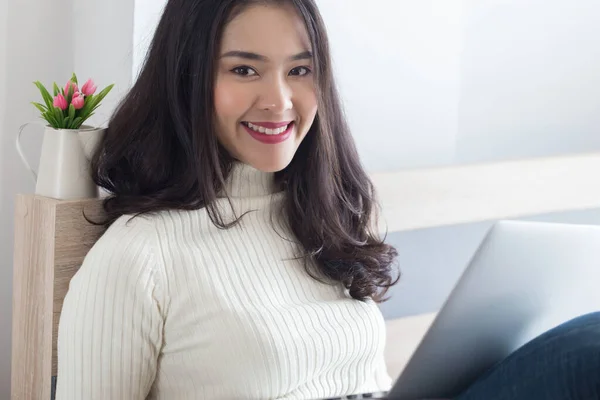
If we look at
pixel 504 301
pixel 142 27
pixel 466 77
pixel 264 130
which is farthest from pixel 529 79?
pixel 504 301

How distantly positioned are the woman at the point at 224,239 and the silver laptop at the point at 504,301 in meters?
0.18

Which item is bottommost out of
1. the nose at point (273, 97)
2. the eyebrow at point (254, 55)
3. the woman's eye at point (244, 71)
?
the nose at point (273, 97)

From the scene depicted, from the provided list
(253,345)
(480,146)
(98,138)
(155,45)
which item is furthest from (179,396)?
(480,146)

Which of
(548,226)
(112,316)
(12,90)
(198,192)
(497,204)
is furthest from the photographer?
(497,204)

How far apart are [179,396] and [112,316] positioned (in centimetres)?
17

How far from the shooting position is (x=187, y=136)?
4.65ft

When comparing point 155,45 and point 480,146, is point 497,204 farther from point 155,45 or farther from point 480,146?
point 155,45

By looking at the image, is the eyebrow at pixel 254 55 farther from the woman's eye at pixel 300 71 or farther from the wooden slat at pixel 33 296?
the wooden slat at pixel 33 296

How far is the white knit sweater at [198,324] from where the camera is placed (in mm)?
1315

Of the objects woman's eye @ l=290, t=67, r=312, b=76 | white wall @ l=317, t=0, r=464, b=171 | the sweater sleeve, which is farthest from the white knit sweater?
white wall @ l=317, t=0, r=464, b=171

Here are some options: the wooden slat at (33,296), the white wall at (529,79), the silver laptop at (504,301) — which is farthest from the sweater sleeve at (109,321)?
the white wall at (529,79)

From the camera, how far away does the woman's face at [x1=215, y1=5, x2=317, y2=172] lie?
1.41m

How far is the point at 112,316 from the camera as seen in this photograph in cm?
131

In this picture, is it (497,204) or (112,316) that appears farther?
(497,204)
